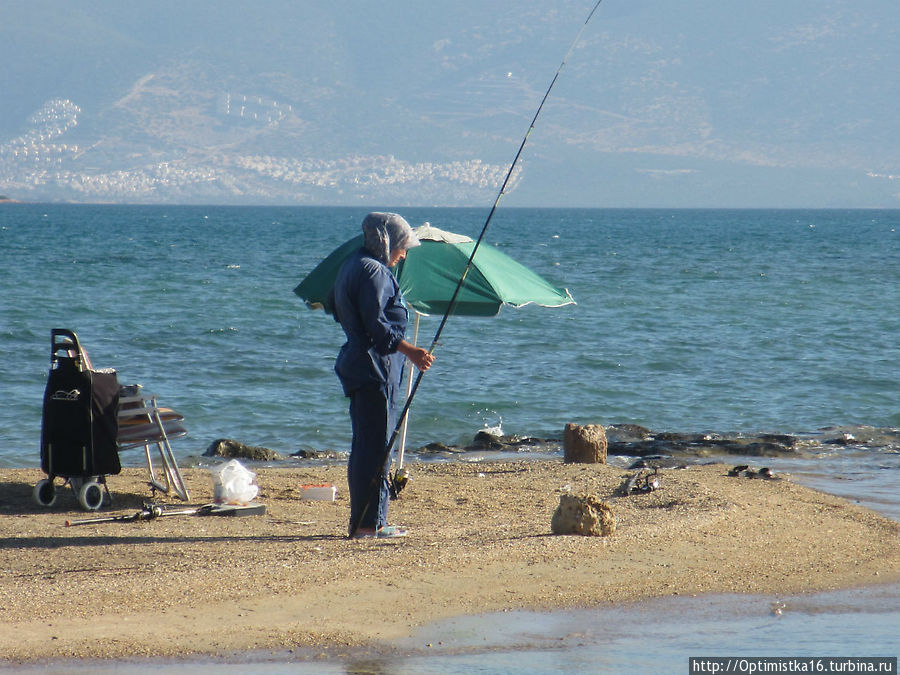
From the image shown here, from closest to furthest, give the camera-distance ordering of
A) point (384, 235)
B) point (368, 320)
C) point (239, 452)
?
point (368, 320) < point (384, 235) < point (239, 452)

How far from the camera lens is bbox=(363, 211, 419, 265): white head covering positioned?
6211 mm

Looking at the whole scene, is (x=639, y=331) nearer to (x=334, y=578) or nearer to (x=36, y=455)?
(x=36, y=455)

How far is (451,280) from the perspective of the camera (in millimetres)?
7617

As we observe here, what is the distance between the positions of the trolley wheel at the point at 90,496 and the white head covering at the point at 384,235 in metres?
2.72

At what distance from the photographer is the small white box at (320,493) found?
8273 millimetres

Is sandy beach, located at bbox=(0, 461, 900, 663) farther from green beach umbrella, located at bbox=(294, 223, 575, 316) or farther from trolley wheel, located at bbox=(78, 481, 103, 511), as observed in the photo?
green beach umbrella, located at bbox=(294, 223, 575, 316)

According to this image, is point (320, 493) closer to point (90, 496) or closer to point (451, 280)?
point (90, 496)

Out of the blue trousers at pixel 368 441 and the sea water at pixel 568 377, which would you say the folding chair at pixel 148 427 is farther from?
the sea water at pixel 568 377

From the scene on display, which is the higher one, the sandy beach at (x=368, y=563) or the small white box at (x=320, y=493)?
the sandy beach at (x=368, y=563)

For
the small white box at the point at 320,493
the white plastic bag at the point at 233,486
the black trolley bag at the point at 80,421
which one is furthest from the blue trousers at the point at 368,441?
the black trolley bag at the point at 80,421

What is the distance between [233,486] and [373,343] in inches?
85.1

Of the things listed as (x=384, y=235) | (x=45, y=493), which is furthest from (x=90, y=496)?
(x=384, y=235)

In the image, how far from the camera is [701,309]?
25984 millimetres

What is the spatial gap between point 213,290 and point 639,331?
1216 centimetres
